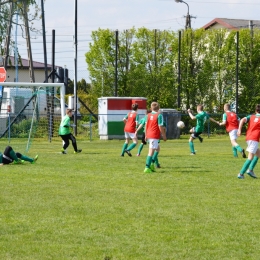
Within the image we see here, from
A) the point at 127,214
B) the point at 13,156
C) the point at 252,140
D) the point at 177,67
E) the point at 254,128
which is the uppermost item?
the point at 177,67

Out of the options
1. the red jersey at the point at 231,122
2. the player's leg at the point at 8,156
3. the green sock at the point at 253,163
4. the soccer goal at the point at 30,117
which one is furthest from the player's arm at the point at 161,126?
the soccer goal at the point at 30,117

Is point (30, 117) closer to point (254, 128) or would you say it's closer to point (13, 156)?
point (13, 156)

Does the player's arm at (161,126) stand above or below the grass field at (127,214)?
above

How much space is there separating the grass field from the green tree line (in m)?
26.2

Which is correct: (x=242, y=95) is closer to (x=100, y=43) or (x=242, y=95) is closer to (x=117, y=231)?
(x=100, y=43)

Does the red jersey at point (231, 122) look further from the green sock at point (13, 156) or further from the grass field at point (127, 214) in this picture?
the green sock at point (13, 156)

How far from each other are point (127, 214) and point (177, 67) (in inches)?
1373

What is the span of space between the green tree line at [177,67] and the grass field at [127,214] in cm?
2624

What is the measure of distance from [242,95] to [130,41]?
25.6 feet

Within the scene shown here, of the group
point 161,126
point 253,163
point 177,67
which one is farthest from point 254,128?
point 177,67

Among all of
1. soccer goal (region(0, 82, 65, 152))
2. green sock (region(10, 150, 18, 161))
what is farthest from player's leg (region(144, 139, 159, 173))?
soccer goal (region(0, 82, 65, 152))

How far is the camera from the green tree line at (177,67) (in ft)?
146

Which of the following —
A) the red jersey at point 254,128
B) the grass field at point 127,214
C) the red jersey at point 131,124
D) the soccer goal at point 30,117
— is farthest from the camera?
the soccer goal at point 30,117

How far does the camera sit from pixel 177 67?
148ft
